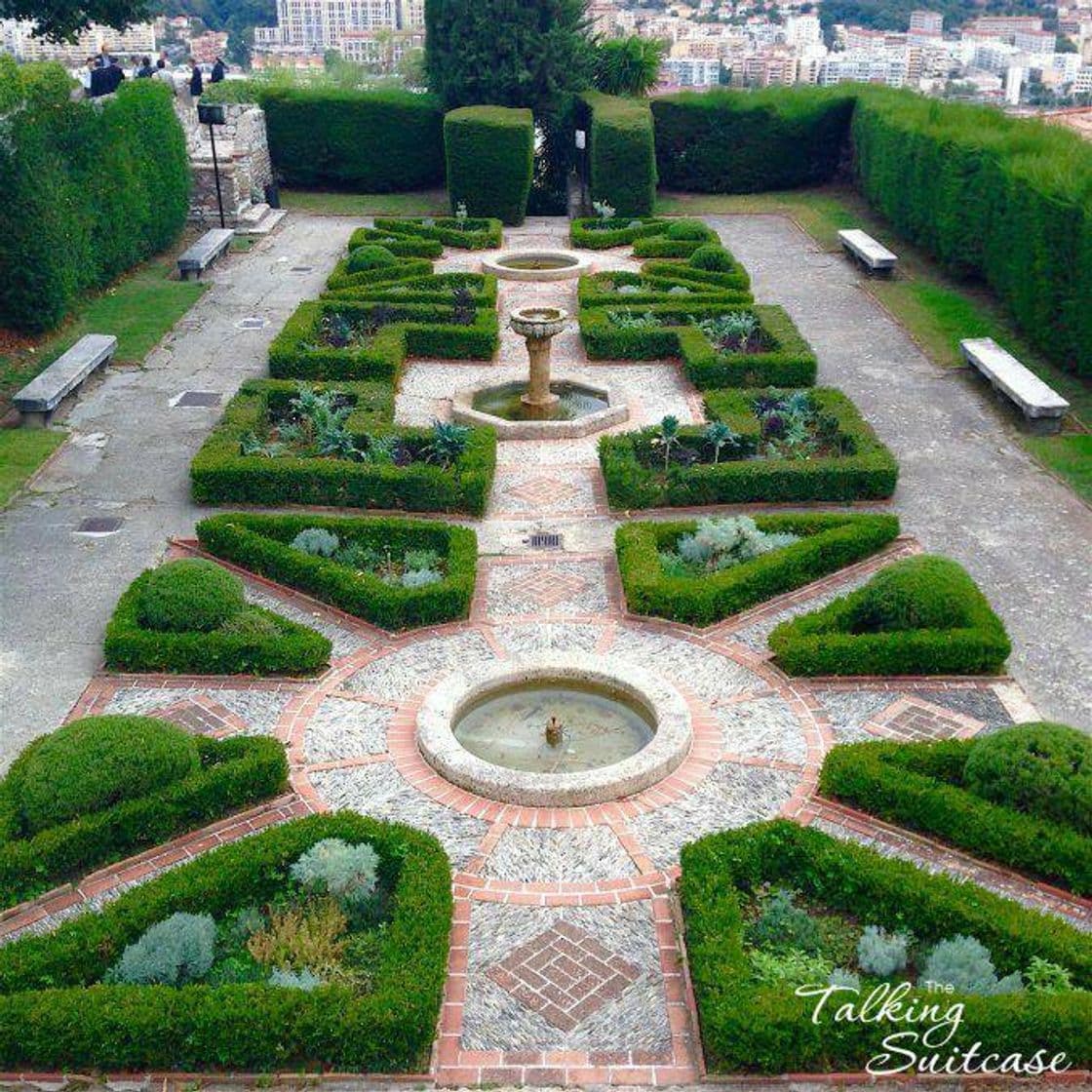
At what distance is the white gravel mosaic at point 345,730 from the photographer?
911 centimetres

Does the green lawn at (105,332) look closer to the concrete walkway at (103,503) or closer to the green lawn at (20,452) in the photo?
the green lawn at (20,452)

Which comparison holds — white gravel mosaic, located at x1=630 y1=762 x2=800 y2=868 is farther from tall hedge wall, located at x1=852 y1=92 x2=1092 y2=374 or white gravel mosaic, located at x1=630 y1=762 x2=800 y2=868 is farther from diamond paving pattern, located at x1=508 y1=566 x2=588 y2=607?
tall hedge wall, located at x1=852 y1=92 x2=1092 y2=374

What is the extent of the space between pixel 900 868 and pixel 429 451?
806cm

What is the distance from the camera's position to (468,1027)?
6.57m

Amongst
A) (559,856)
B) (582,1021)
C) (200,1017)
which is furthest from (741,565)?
(200,1017)

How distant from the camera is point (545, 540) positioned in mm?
12625

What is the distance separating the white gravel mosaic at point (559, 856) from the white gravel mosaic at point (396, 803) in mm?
223

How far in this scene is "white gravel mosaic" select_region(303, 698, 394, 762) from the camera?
911 cm

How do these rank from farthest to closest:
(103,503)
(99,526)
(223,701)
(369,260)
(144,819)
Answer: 1. (369,260)
2. (103,503)
3. (99,526)
4. (223,701)
5. (144,819)

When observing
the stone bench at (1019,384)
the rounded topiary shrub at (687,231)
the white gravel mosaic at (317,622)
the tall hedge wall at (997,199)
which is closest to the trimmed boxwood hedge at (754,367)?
the stone bench at (1019,384)

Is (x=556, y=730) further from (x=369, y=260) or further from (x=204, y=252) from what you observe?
(x=204, y=252)

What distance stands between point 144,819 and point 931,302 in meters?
17.4

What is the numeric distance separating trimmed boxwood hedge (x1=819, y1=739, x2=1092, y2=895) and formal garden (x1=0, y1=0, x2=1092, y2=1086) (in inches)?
1.0

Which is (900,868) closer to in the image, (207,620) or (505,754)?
(505,754)
